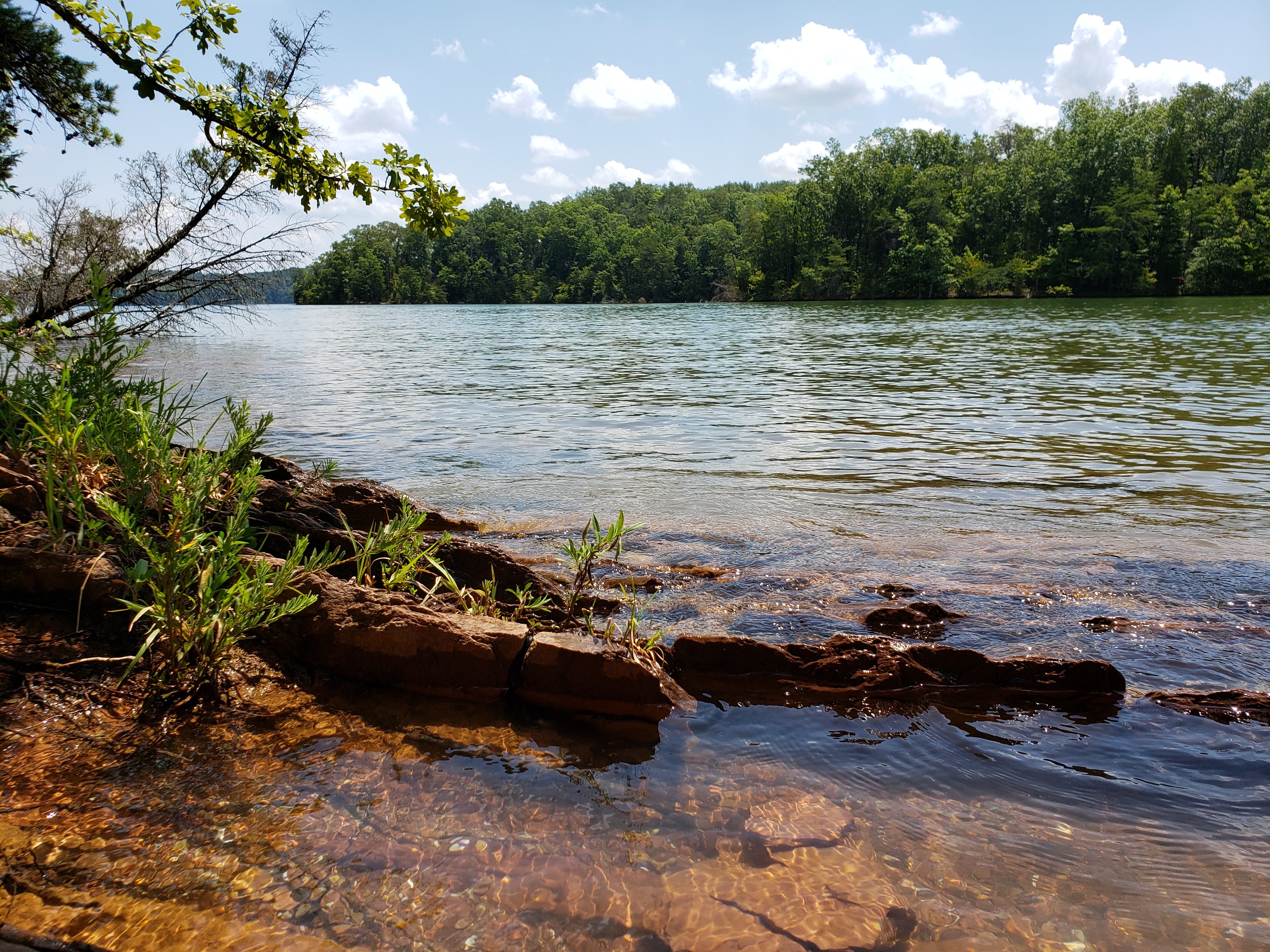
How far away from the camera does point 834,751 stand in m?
3.26

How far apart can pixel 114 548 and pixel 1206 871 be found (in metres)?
4.35

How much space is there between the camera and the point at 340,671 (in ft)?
11.7

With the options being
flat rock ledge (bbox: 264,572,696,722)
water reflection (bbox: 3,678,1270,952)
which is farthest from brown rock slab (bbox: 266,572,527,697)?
water reflection (bbox: 3,678,1270,952)

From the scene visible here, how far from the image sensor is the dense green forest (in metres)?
71.5

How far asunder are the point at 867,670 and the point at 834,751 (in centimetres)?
72

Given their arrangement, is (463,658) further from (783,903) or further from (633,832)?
(783,903)

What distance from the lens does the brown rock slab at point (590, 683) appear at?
11.3ft

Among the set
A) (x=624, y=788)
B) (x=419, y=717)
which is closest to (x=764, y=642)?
(x=624, y=788)

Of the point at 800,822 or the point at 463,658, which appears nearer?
the point at 800,822

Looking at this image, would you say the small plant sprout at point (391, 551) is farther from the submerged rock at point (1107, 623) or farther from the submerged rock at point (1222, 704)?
the submerged rock at point (1107, 623)

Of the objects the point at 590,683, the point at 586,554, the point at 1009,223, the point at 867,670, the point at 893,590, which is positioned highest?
the point at 1009,223

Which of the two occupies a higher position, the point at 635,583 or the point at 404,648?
the point at 404,648

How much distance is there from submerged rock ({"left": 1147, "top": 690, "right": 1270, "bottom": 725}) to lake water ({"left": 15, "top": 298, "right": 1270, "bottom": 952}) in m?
0.09

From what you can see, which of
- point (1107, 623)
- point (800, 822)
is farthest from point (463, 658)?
point (1107, 623)
